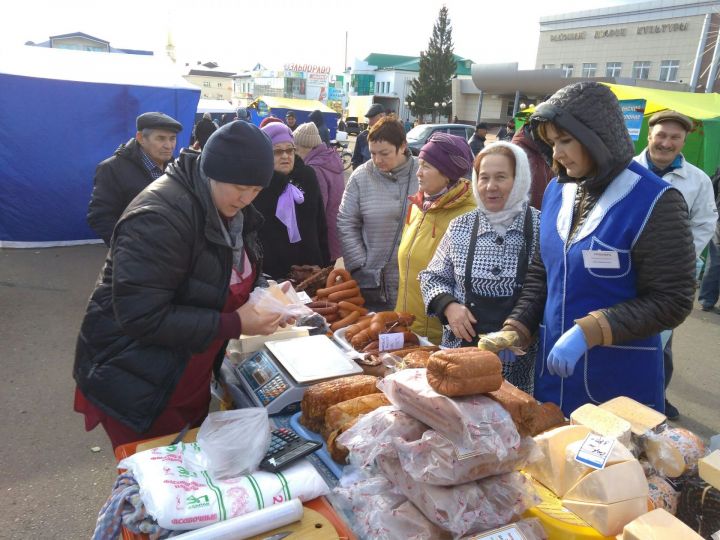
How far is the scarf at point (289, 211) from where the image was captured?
3.57 meters

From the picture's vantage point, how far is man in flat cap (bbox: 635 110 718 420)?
384 cm

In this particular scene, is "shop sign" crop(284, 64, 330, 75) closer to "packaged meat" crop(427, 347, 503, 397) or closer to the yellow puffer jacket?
the yellow puffer jacket

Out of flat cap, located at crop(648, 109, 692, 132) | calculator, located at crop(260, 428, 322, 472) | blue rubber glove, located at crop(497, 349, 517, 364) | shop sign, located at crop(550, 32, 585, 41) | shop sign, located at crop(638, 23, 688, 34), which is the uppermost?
shop sign, located at crop(550, 32, 585, 41)

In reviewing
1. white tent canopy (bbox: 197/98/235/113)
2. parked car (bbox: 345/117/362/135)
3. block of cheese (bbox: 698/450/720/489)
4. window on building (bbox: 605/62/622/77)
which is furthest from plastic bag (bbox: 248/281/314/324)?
window on building (bbox: 605/62/622/77)

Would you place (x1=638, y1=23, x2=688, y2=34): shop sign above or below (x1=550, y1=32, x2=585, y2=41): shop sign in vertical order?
below

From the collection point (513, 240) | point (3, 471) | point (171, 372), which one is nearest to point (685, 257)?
point (513, 240)

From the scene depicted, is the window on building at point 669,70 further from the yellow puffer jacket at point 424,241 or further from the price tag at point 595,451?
the price tag at point 595,451

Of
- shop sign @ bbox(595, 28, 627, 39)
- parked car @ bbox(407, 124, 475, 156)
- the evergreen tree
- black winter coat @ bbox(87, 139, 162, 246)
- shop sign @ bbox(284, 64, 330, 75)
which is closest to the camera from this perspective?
black winter coat @ bbox(87, 139, 162, 246)

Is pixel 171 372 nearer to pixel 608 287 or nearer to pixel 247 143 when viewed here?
pixel 247 143

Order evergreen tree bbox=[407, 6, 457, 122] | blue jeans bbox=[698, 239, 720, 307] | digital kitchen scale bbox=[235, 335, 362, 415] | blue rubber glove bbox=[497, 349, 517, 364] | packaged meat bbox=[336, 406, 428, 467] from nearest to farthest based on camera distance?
packaged meat bbox=[336, 406, 428, 467], digital kitchen scale bbox=[235, 335, 362, 415], blue rubber glove bbox=[497, 349, 517, 364], blue jeans bbox=[698, 239, 720, 307], evergreen tree bbox=[407, 6, 457, 122]

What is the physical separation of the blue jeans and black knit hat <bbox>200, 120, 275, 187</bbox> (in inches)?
252

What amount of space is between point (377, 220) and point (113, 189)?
2.43 m

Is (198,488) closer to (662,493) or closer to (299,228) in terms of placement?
(662,493)

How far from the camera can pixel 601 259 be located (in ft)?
5.73
